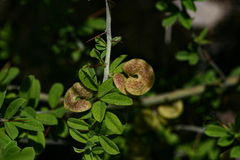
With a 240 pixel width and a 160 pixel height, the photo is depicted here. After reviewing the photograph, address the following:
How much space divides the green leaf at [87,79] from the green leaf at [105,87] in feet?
0.12

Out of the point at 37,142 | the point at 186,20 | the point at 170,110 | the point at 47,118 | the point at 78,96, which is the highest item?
the point at 186,20

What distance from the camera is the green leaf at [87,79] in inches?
45.1

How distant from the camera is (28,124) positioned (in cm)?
126

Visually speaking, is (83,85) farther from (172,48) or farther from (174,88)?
(172,48)

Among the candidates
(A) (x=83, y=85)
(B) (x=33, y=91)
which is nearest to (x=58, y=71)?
(B) (x=33, y=91)

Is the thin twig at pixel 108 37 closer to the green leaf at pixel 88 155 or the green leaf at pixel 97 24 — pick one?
the green leaf at pixel 88 155

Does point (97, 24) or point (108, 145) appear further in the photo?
point (97, 24)

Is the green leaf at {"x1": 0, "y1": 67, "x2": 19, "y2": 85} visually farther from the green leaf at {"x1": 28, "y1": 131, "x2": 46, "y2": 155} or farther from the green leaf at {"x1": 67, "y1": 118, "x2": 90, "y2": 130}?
the green leaf at {"x1": 67, "y1": 118, "x2": 90, "y2": 130}

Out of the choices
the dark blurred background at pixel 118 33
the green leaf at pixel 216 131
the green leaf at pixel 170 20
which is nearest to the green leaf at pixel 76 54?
the dark blurred background at pixel 118 33

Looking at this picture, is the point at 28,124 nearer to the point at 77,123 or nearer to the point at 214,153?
the point at 77,123

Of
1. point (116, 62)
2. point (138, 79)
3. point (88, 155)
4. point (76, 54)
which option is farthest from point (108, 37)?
point (76, 54)

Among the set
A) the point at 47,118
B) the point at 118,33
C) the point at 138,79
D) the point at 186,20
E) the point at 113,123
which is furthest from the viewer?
the point at 118,33

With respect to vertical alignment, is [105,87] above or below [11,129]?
above

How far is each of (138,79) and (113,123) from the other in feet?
0.94
